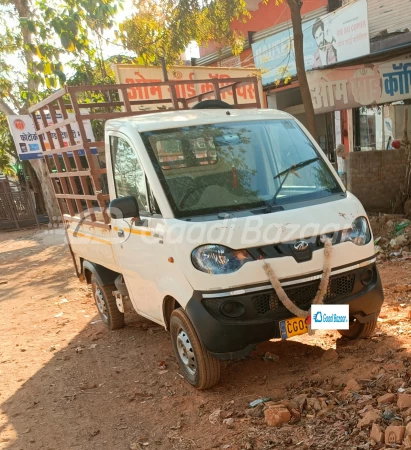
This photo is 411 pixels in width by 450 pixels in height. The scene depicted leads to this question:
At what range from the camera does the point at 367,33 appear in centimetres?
1023

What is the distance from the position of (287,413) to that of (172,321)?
3.80ft

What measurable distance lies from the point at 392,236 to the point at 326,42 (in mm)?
6568

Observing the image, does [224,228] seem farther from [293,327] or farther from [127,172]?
[127,172]

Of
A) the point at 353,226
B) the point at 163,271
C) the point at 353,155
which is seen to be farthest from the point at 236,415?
the point at 353,155

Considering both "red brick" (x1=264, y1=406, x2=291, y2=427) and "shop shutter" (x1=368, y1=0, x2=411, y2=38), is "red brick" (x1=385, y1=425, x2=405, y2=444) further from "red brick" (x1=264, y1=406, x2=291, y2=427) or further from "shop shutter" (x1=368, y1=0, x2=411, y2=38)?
"shop shutter" (x1=368, y1=0, x2=411, y2=38)

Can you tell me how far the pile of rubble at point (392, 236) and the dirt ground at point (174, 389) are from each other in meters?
1.25

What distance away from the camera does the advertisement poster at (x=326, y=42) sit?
10.5 meters

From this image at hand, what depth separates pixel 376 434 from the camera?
256cm

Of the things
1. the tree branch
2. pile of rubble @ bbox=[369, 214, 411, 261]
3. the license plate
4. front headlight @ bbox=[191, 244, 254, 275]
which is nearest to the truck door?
front headlight @ bbox=[191, 244, 254, 275]

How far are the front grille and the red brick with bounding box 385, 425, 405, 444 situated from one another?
103 centimetres

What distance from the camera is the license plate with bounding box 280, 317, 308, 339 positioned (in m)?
3.26

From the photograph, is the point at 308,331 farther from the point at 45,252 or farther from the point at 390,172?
the point at 45,252

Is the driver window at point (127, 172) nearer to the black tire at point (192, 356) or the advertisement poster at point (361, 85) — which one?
the black tire at point (192, 356)

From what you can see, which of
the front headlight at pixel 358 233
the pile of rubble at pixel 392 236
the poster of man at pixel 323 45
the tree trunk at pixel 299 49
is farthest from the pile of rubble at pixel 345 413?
the poster of man at pixel 323 45
